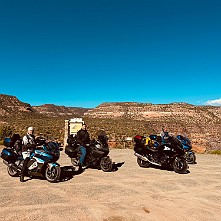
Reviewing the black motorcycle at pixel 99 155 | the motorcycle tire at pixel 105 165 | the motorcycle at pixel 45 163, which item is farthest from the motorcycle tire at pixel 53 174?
the motorcycle tire at pixel 105 165

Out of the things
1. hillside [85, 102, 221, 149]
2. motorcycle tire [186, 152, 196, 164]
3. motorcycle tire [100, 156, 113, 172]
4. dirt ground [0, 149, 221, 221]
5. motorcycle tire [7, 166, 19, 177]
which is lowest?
dirt ground [0, 149, 221, 221]

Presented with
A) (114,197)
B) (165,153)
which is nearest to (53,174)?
(114,197)

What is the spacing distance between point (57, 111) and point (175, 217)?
6724 inches

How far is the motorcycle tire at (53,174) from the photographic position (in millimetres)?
8969

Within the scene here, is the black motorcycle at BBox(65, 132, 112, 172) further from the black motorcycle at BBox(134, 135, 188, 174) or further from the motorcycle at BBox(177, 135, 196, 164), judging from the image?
the motorcycle at BBox(177, 135, 196, 164)

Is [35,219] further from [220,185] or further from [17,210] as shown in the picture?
[220,185]

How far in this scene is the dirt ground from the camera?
6215mm

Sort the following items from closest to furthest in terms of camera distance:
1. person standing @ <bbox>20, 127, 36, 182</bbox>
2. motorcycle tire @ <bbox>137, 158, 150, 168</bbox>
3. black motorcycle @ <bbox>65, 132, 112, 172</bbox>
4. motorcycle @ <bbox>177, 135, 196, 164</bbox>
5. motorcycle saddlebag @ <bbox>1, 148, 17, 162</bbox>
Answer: person standing @ <bbox>20, 127, 36, 182</bbox>
motorcycle saddlebag @ <bbox>1, 148, 17, 162</bbox>
black motorcycle @ <bbox>65, 132, 112, 172</bbox>
motorcycle tire @ <bbox>137, 158, 150, 168</bbox>
motorcycle @ <bbox>177, 135, 196, 164</bbox>

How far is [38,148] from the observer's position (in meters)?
9.14

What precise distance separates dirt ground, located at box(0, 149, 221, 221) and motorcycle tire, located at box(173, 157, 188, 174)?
0.83 ft

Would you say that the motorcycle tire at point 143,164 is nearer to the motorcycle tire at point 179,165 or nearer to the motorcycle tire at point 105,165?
the motorcycle tire at point 179,165

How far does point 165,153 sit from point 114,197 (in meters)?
4.23

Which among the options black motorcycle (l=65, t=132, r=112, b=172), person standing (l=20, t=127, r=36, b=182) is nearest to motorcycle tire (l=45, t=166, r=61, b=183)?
person standing (l=20, t=127, r=36, b=182)

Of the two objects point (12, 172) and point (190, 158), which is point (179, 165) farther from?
point (12, 172)
